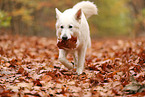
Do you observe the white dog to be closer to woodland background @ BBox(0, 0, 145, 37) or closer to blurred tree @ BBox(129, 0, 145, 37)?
woodland background @ BBox(0, 0, 145, 37)

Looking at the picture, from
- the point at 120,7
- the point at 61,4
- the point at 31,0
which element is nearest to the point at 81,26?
the point at 31,0

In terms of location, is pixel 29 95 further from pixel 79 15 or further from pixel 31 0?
pixel 31 0

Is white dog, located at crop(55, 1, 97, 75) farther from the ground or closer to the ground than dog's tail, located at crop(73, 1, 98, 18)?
closer to the ground

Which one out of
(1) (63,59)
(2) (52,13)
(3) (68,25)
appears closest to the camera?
(3) (68,25)

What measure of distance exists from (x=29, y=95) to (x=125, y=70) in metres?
1.87

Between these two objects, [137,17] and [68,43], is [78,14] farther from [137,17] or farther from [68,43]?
[137,17]

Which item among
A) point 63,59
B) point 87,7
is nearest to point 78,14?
point 63,59

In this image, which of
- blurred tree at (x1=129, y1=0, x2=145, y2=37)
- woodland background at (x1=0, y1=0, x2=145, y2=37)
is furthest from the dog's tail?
blurred tree at (x1=129, y1=0, x2=145, y2=37)

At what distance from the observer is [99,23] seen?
2209 cm

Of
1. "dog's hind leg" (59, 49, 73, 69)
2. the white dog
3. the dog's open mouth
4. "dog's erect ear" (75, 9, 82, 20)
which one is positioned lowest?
"dog's hind leg" (59, 49, 73, 69)

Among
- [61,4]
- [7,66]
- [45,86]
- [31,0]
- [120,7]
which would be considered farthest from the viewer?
[120,7]

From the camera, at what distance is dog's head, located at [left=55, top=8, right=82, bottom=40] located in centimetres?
375

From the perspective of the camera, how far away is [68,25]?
151 inches

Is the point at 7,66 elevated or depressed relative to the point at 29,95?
elevated
